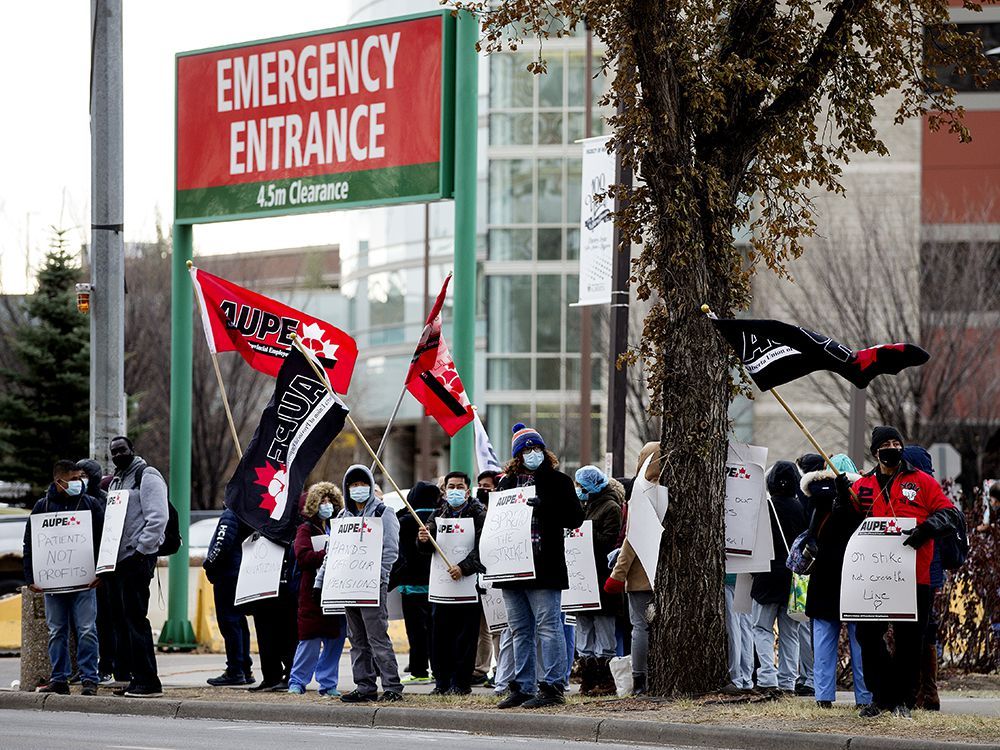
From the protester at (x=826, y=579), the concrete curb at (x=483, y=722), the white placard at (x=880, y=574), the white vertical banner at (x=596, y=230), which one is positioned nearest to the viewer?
the concrete curb at (x=483, y=722)

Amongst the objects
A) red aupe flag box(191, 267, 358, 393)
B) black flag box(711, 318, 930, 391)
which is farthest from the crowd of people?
red aupe flag box(191, 267, 358, 393)

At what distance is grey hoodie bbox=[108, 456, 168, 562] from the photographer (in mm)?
14602

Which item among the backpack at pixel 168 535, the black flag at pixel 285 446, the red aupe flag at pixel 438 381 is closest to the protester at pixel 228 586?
the backpack at pixel 168 535

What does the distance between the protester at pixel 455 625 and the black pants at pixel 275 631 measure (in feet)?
5.35

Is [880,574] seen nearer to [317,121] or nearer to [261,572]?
[261,572]

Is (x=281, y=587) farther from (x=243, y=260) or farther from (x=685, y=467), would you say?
(x=243, y=260)

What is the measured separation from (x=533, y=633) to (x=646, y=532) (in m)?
1.14

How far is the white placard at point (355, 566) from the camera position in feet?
46.0

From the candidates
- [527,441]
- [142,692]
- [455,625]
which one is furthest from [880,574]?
[142,692]

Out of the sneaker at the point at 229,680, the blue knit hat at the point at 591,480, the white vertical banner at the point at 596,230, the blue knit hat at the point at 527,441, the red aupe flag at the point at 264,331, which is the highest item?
the white vertical banner at the point at 596,230

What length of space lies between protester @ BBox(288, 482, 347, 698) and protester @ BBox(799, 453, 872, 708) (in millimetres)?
4160

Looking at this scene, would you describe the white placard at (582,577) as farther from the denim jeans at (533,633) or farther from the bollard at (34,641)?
the bollard at (34,641)

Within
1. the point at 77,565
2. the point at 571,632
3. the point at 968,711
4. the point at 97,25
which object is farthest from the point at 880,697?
the point at 97,25

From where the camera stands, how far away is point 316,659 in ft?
49.4
